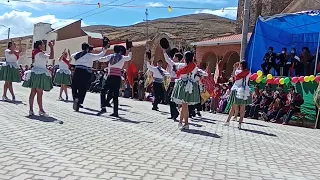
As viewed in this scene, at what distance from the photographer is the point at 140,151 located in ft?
22.9

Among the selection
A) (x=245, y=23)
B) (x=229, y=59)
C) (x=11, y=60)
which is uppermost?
(x=245, y=23)

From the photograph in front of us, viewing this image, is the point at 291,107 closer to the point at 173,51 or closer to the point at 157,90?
the point at 157,90

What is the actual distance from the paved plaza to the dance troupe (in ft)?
2.45

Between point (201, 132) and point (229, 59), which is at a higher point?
point (229, 59)

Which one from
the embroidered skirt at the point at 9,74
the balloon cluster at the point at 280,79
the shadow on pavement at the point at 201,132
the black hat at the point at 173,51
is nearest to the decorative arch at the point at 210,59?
the balloon cluster at the point at 280,79

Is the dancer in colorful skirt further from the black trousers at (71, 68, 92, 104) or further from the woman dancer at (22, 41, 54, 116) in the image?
the woman dancer at (22, 41, 54, 116)

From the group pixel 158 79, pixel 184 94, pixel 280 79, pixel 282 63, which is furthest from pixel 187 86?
pixel 282 63

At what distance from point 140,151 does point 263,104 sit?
1034 centimetres

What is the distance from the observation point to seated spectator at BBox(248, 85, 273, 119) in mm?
16344

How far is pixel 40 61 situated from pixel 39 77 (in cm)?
41

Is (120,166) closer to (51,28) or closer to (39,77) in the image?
(39,77)

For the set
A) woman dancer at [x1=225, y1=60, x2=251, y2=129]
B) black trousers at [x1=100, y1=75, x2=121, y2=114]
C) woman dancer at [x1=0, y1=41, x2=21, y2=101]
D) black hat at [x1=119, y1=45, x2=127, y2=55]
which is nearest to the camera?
woman dancer at [x1=225, y1=60, x2=251, y2=129]

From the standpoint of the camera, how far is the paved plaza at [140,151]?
18.1 ft

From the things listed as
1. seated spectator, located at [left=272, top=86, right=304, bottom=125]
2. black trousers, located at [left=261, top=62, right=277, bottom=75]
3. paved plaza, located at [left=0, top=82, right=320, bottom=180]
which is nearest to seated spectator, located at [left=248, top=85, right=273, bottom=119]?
seated spectator, located at [left=272, top=86, right=304, bottom=125]
